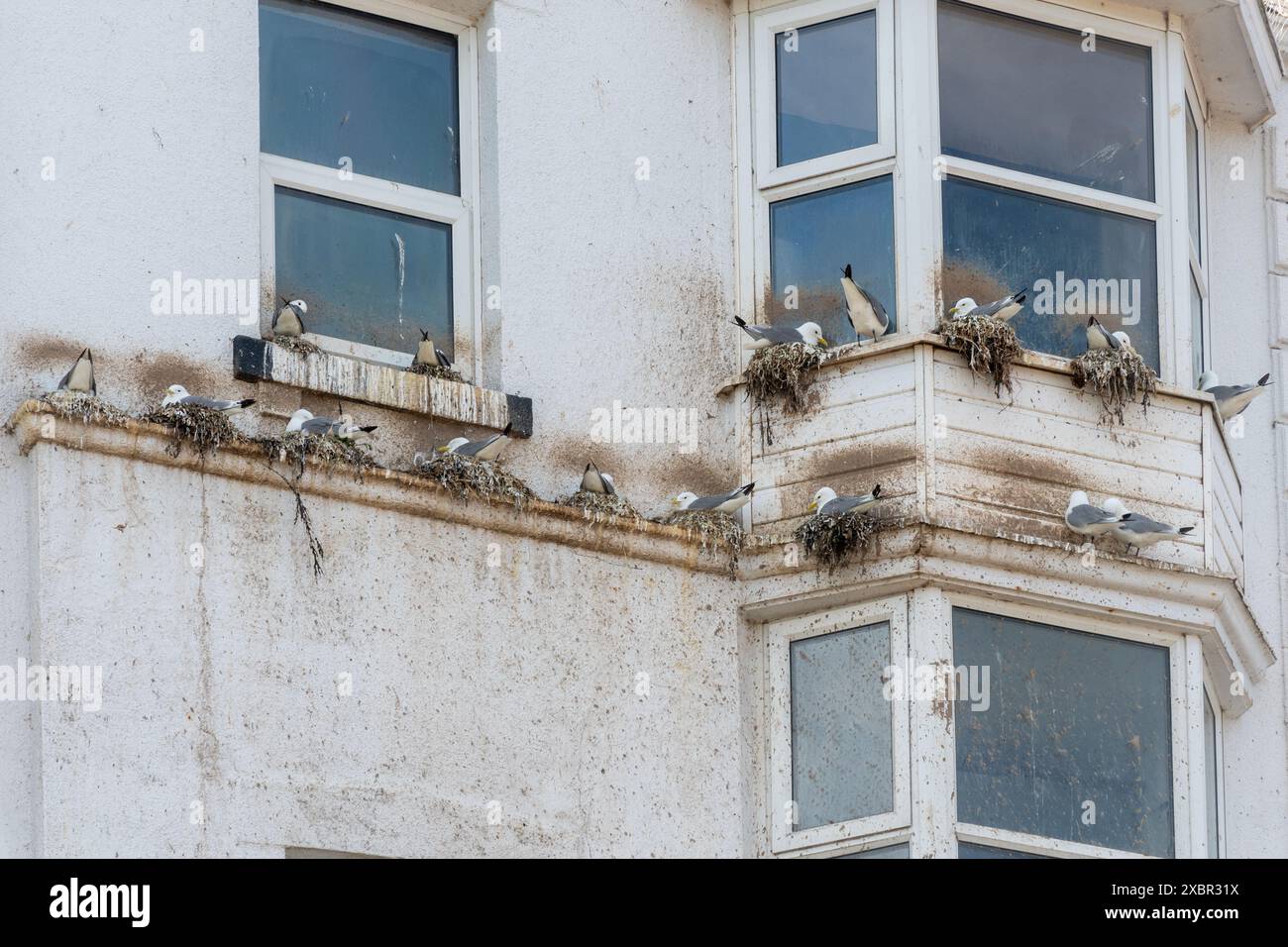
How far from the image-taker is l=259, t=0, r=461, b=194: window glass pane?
1289cm

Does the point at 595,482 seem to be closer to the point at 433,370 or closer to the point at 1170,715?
the point at 433,370

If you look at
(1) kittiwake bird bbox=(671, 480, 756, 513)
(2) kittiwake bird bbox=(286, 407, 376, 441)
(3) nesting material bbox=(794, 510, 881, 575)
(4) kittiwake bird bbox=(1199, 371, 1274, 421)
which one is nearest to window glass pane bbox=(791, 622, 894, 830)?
(3) nesting material bbox=(794, 510, 881, 575)

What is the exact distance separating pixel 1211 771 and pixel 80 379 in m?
5.97

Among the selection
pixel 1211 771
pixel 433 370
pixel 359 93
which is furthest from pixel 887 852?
pixel 359 93

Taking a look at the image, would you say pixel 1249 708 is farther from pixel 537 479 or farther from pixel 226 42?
pixel 226 42

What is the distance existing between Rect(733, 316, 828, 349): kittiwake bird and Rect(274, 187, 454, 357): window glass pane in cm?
148

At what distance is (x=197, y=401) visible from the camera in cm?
1156

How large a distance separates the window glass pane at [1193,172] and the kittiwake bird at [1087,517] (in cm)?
220

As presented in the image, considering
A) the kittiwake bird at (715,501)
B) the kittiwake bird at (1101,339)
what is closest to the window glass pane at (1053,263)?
the kittiwake bird at (1101,339)

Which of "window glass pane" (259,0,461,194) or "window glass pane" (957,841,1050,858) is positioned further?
"window glass pane" (259,0,461,194)

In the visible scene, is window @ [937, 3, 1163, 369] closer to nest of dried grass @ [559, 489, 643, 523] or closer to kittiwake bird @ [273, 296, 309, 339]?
nest of dried grass @ [559, 489, 643, 523]

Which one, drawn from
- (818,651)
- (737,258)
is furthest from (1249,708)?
(737,258)

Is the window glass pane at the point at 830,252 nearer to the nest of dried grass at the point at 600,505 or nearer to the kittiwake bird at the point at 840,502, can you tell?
the kittiwake bird at the point at 840,502

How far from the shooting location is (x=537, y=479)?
502 inches
